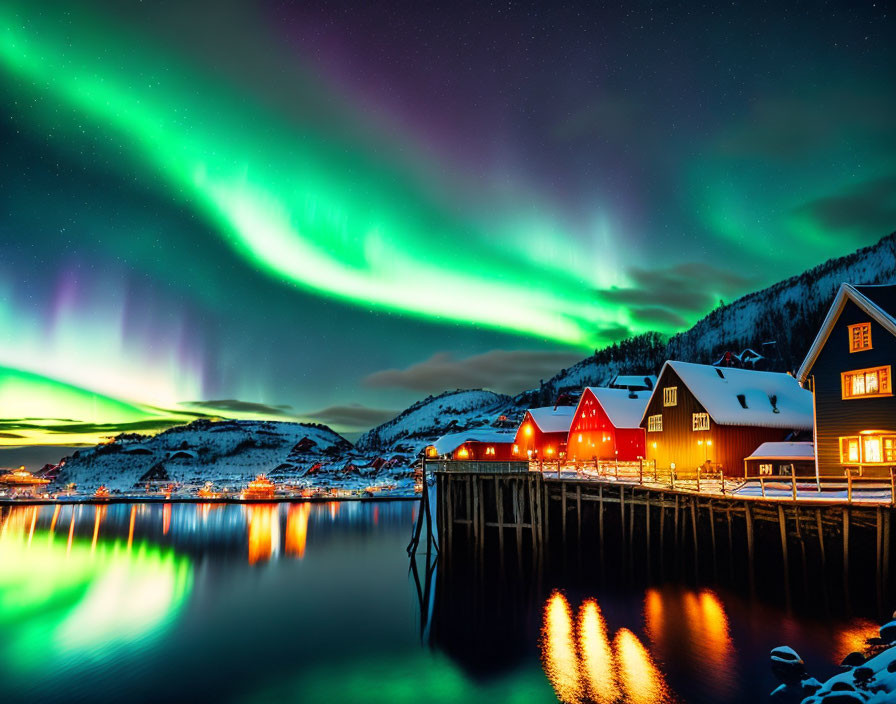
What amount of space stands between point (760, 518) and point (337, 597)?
70.4 feet

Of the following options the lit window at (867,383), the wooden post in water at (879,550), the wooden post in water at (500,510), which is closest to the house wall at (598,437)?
the wooden post in water at (500,510)

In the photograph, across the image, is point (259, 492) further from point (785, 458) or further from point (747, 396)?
point (785, 458)

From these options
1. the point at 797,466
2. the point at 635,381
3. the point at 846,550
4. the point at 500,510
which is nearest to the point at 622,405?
the point at 635,381

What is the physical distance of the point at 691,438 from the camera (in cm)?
4478

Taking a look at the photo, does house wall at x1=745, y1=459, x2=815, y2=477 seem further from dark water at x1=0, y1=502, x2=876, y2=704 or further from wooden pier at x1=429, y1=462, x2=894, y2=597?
dark water at x1=0, y1=502, x2=876, y2=704

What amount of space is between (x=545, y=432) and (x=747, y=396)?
105 ft

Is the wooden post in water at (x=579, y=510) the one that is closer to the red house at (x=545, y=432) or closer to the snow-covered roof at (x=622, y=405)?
the snow-covered roof at (x=622, y=405)

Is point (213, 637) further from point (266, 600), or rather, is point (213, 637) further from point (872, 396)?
point (872, 396)

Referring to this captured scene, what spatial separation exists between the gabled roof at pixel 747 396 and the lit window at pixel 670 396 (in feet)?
3.49

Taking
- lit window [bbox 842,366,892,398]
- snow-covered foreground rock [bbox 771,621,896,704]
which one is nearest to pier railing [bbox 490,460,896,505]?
lit window [bbox 842,366,892,398]

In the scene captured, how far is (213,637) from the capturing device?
25.1 m

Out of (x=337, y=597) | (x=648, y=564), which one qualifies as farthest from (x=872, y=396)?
(x=337, y=597)

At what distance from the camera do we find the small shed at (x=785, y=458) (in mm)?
37969

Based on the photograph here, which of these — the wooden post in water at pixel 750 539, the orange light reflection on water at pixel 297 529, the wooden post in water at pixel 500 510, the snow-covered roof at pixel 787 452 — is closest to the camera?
the wooden post in water at pixel 750 539
